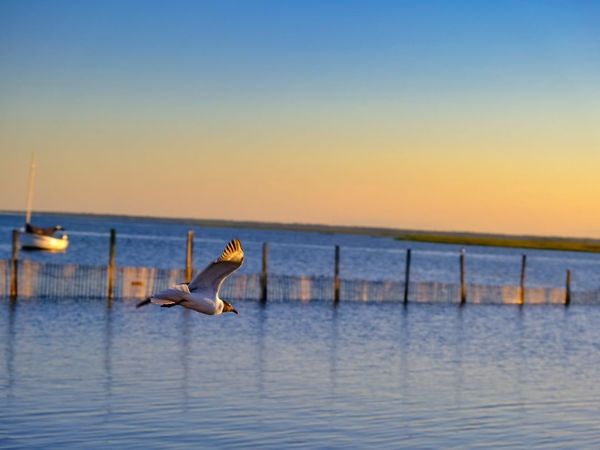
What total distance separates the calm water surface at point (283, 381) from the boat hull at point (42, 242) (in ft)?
161

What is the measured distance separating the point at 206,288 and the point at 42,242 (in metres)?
73.7

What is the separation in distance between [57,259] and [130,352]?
184 ft

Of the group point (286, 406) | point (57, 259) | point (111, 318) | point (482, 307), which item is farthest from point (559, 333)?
point (57, 259)

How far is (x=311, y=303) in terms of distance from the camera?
42156 mm

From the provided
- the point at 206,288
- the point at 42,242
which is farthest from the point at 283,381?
the point at 42,242

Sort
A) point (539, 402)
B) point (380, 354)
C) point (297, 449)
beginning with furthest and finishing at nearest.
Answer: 1. point (380, 354)
2. point (539, 402)
3. point (297, 449)

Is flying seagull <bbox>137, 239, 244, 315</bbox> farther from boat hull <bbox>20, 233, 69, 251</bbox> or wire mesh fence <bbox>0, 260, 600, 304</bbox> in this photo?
boat hull <bbox>20, 233, 69, 251</bbox>

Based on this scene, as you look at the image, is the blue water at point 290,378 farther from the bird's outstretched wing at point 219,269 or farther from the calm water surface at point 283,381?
the bird's outstretched wing at point 219,269

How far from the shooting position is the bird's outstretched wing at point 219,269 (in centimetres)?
1329

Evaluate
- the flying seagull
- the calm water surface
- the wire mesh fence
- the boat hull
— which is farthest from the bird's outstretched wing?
the boat hull

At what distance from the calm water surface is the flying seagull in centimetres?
272

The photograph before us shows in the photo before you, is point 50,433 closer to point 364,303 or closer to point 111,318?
point 111,318

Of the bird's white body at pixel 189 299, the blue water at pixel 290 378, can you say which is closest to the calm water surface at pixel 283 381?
the blue water at pixel 290 378

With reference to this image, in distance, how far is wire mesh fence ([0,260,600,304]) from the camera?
39.2 m
